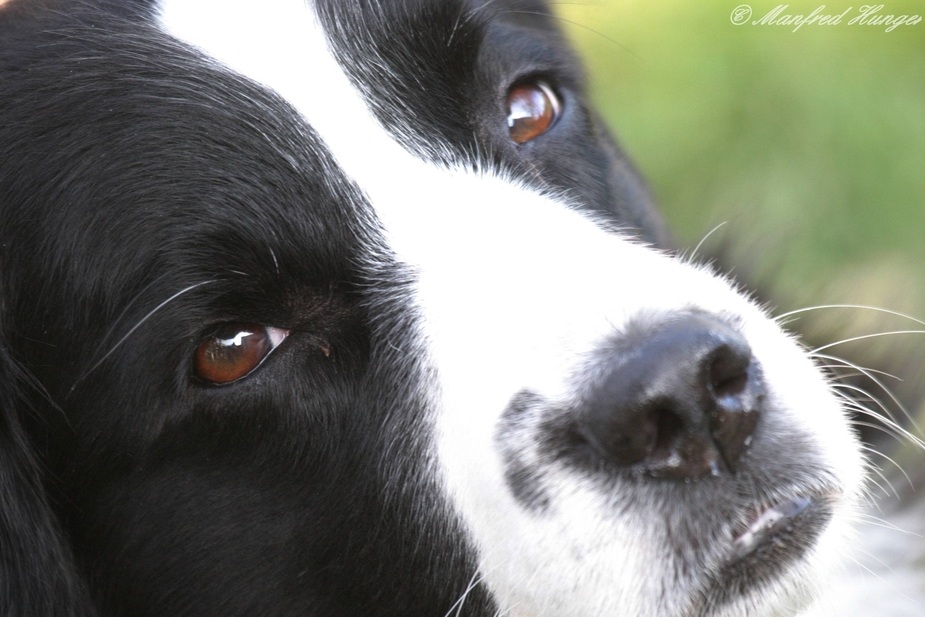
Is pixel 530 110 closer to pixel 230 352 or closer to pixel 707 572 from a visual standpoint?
pixel 230 352

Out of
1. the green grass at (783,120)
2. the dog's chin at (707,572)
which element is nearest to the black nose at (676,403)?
the dog's chin at (707,572)

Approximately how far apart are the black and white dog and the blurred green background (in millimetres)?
2282

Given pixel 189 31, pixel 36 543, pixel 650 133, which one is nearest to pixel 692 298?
pixel 189 31

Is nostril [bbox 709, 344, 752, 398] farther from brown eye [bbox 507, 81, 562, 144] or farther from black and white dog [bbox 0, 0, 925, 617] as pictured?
brown eye [bbox 507, 81, 562, 144]

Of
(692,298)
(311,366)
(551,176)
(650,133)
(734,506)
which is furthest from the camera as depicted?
(650,133)

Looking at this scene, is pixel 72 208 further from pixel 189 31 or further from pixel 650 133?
pixel 650 133

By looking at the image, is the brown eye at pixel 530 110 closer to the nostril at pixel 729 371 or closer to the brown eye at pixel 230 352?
the brown eye at pixel 230 352

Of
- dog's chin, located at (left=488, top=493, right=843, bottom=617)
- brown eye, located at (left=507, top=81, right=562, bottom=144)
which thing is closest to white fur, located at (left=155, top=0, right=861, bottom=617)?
dog's chin, located at (left=488, top=493, right=843, bottom=617)

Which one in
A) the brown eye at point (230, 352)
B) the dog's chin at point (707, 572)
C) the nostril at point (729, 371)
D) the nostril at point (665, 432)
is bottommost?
the dog's chin at point (707, 572)

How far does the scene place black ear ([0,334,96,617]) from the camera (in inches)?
105

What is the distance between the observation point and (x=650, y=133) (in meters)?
6.32

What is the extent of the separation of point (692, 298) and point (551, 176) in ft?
2.32

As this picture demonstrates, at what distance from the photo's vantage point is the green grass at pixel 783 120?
5.65m

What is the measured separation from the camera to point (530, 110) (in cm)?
313
